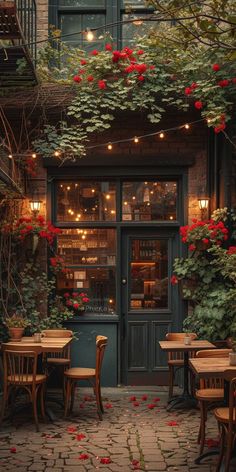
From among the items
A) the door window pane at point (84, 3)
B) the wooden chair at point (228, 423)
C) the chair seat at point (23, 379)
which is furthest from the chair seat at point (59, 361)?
the door window pane at point (84, 3)

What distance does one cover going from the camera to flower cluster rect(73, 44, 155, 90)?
28.3 ft

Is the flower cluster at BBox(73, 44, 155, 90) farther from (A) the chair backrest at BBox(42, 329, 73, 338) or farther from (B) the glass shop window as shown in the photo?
(A) the chair backrest at BBox(42, 329, 73, 338)

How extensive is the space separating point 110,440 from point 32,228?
348 cm

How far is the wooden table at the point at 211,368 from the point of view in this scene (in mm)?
5703

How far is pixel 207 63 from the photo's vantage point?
8.55 m

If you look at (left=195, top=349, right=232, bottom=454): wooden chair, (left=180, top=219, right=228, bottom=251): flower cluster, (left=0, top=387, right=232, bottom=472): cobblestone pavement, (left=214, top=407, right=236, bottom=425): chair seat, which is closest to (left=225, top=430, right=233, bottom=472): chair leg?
(left=214, top=407, right=236, bottom=425): chair seat

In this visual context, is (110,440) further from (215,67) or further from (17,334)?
(215,67)

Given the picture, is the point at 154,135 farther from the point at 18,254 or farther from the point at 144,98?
the point at 18,254

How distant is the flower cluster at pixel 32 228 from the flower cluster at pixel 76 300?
946mm

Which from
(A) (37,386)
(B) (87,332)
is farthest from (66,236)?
(A) (37,386)

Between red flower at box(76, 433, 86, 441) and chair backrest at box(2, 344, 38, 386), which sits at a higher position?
chair backrest at box(2, 344, 38, 386)

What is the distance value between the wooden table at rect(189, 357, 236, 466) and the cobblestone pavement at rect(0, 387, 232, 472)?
0.09 meters

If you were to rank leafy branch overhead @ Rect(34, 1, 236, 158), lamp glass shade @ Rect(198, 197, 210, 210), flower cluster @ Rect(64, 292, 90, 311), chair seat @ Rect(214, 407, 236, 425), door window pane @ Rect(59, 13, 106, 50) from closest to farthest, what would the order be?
chair seat @ Rect(214, 407, 236, 425)
leafy branch overhead @ Rect(34, 1, 236, 158)
lamp glass shade @ Rect(198, 197, 210, 210)
flower cluster @ Rect(64, 292, 90, 311)
door window pane @ Rect(59, 13, 106, 50)

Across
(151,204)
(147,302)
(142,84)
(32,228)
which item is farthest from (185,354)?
(142,84)
